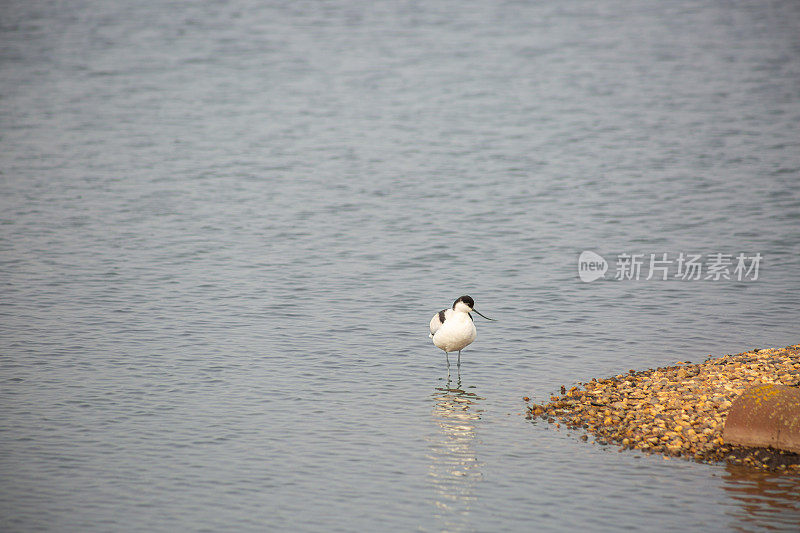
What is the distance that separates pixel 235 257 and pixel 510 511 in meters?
19.3

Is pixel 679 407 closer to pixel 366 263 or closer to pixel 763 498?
pixel 763 498

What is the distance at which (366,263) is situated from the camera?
30.9 meters

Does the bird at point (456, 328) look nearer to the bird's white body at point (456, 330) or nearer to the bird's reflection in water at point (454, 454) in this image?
the bird's white body at point (456, 330)

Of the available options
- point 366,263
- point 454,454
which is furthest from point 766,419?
point 366,263

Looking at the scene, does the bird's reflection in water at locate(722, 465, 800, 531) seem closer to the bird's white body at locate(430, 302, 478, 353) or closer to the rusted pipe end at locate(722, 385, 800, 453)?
the rusted pipe end at locate(722, 385, 800, 453)

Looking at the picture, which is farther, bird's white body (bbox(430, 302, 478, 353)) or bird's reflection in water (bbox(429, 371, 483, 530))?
bird's white body (bbox(430, 302, 478, 353))

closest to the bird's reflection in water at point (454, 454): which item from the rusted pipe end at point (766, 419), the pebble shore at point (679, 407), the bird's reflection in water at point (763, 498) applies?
the pebble shore at point (679, 407)

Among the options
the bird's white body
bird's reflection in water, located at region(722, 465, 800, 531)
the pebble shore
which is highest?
the bird's white body

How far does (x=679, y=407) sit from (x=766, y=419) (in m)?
1.87

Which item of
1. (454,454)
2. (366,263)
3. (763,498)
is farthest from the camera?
(366,263)

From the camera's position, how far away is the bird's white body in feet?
65.4

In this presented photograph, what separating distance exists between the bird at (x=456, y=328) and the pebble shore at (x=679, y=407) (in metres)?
2.42

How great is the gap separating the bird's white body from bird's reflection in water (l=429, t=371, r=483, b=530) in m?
0.73

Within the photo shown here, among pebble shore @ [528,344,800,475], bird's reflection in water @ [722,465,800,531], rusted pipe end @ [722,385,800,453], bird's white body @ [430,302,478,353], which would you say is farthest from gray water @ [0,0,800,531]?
bird's white body @ [430,302,478,353]
